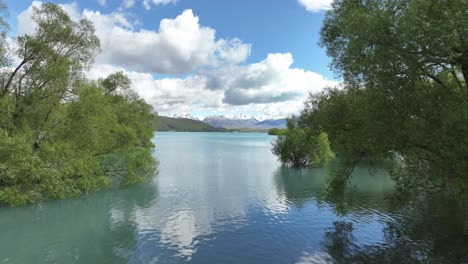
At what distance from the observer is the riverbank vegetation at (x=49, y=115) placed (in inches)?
1139

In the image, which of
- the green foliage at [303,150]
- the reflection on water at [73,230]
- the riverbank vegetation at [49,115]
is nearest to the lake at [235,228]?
the reflection on water at [73,230]

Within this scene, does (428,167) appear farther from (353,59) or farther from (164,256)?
(164,256)

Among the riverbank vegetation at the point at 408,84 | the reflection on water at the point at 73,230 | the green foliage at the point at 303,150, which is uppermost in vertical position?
the riverbank vegetation at the point at 408,84

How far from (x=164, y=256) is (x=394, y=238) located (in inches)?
684

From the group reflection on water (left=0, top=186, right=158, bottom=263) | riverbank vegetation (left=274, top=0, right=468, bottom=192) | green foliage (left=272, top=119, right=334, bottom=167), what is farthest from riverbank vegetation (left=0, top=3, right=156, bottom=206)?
green foliage (left=272, top=119, right=334, bottom=167)

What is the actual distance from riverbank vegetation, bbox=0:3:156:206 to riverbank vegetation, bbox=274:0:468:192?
28265 millimetres

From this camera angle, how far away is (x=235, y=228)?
26.3 m

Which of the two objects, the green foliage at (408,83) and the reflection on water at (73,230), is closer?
the green foliage at (408,83)

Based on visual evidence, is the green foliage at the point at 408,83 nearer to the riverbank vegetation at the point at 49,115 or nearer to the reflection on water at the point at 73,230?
the reflection on water at the point at 73,230

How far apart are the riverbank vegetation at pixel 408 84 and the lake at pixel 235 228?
4.75 meters

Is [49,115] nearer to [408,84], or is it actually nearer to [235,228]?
[235,228]

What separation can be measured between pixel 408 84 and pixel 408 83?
0.06 m

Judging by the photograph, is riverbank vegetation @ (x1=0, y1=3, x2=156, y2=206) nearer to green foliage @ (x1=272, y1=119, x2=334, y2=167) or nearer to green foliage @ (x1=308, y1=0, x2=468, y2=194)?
green foliage @ (x1=308, y1=0, x2=468, y2=194)

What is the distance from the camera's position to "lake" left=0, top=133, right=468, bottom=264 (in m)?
20.4
